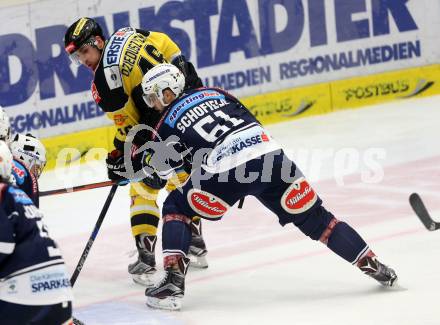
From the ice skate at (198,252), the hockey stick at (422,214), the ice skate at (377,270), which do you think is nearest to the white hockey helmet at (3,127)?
the ice skate at (198,252)

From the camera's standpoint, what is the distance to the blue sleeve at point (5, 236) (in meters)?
4.20

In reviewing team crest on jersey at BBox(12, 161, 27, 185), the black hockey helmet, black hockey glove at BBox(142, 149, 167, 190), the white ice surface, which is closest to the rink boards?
the white ice surface

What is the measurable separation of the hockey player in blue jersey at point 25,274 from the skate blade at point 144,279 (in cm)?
213

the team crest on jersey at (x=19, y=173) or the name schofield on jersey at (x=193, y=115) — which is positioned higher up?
the team crest on jersey at (x=19, y=173)

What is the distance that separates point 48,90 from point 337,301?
3896 mm

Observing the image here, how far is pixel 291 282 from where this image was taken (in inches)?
248

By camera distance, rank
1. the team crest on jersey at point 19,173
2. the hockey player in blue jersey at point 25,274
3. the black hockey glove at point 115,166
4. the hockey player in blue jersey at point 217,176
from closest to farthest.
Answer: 1. the hockey player in blue jersey at point 25,274
2. the team crest on jersey at point 19,173
3. the hockey player in blue jersey at point 217,176
4. the black hockey glove at point 115,166

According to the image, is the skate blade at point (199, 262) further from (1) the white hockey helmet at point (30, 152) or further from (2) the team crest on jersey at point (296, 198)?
(1) the white hockey helmet at point (30, 152)

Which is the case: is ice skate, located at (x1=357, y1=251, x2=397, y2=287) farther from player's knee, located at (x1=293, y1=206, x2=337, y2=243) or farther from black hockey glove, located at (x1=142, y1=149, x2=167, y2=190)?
black hockey glove, located at (x1=142, y1=149, x2=167, y2=190)

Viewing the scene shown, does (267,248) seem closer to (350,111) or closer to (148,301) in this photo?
(148,301)

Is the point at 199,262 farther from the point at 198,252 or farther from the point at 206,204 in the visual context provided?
the point at 206,204

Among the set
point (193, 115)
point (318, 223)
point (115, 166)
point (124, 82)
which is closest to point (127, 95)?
point (124, 82)

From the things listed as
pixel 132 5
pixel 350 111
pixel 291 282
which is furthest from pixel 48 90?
pixel 291 282

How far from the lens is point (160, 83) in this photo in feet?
19.3
